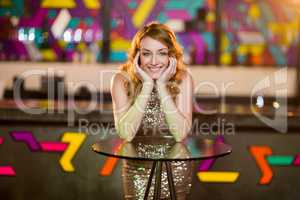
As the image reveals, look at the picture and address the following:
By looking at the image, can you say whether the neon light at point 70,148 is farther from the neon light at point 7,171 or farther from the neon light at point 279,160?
the neon light at point 279,160

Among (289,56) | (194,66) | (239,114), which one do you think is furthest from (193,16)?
(239,114)

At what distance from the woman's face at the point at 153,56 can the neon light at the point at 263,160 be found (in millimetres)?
1129

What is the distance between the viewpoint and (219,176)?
3623 millimetres

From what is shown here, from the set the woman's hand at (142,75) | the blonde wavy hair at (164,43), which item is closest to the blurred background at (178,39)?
the blonde wavy hair at (164,43)

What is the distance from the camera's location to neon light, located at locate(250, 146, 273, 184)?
3.57 m

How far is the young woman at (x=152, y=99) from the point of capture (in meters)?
2.73

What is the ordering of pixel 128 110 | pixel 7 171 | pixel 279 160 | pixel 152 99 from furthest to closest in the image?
pixel 7 171 → pixel 279 160 → pixel 152 99 → pixel 128 110

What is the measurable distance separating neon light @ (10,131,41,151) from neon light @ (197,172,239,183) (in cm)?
116

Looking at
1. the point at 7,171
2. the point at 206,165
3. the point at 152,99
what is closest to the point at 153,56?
the point at 152,99

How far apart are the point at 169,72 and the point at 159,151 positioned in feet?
1.67

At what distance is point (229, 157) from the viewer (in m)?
3.62

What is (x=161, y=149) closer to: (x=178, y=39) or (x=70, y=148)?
(x=70, y=148)

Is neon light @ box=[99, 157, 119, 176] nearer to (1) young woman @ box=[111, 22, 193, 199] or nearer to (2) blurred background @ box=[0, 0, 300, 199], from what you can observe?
(1) young woman @ box=[111, 22, 193, 199]

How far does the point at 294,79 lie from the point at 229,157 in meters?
2.52
